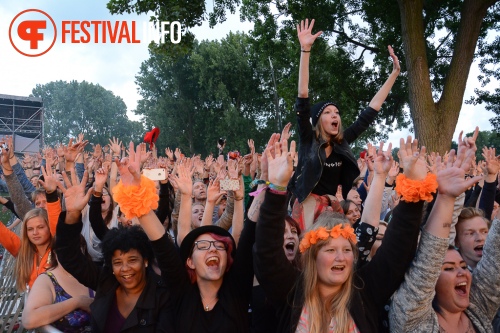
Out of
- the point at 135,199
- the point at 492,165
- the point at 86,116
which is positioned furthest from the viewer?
the point at 86,116

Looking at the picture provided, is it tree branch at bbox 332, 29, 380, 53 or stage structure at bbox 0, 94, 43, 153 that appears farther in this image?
stage structure at bbox 0, 94, 43, 153

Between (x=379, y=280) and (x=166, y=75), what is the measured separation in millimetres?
34730

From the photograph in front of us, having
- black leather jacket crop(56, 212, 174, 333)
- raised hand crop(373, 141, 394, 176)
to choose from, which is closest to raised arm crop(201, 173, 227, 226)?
black leather jacket crop(56, 212, 174, 333)

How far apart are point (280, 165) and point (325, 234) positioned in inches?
17.2

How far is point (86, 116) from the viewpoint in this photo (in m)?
68.4

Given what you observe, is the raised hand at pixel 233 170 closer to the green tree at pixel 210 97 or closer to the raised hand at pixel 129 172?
the raised hand at pixel 129 172

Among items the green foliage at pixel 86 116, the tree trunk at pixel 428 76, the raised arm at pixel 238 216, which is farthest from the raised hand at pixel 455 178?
the green foliage at pixel 86 116

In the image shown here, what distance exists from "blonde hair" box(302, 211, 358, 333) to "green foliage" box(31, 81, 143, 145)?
219ft

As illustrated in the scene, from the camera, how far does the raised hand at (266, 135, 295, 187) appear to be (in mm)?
2164

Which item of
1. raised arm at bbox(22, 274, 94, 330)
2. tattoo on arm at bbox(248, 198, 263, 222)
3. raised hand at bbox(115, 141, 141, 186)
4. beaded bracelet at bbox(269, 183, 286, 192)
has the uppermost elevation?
raised hand at bbox(115, 141, 141, 186)

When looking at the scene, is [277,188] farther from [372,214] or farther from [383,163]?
[383,163]

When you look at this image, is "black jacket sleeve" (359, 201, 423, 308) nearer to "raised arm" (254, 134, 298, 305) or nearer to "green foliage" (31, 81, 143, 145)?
"raised arm" (254, 134, 298, 305)

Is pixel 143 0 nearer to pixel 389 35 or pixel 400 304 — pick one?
pixel 389 35

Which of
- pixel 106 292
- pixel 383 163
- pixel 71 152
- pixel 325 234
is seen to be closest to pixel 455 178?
pixel 383 163
